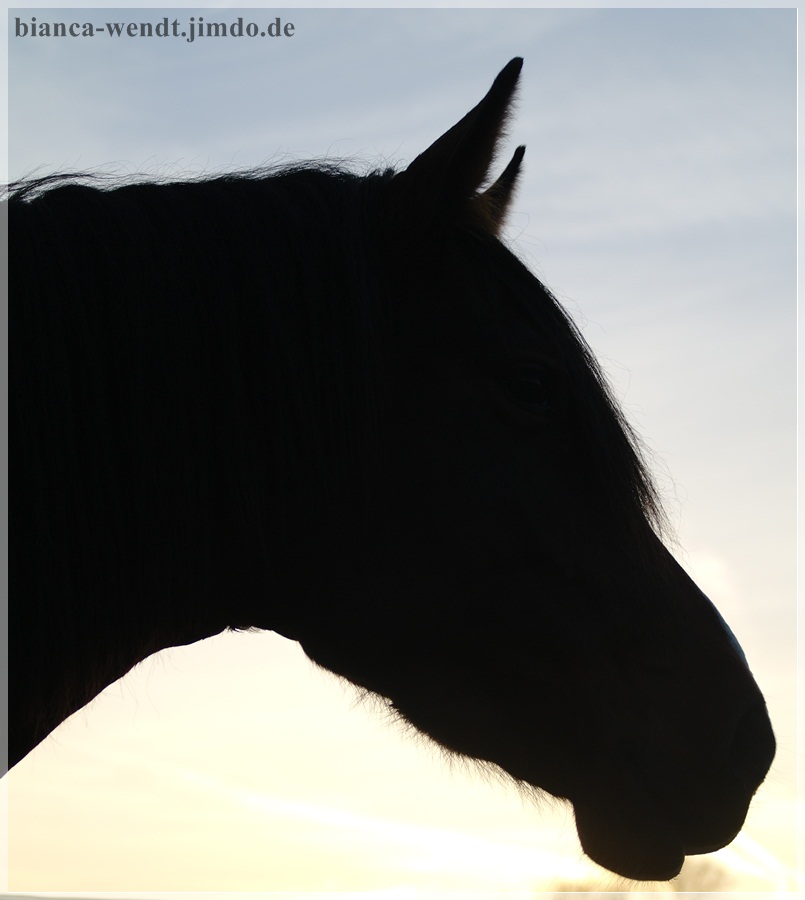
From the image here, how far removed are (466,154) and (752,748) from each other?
157cm

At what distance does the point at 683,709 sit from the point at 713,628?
0.22 metres

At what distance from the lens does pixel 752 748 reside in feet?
7.14

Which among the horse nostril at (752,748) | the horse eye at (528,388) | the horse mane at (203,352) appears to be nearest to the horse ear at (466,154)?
the horse mane at (203,352)

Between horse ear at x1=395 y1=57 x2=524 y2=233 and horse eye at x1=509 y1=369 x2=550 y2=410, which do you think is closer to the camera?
horse ear at x1=395 y1=57 x2=524 y2=233

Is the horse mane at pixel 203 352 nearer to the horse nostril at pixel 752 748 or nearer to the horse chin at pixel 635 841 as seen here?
the horse chin at pixel 635 841

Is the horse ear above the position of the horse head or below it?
above

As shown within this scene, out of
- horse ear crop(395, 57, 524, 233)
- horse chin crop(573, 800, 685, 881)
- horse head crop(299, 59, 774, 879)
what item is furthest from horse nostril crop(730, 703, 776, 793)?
horse ear crop(395, 57, 524, 233)

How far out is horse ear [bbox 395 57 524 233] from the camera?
80.5 inches

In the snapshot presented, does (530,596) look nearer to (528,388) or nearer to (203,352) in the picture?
(528,388)

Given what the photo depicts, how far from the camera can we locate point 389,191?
226cm

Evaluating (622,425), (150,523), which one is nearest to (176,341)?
(150,523)

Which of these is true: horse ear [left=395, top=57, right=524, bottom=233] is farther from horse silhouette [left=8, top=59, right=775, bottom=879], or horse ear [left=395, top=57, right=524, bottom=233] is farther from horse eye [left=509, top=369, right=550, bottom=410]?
horse eye [left=509, top=369, right=550, bottom=410]

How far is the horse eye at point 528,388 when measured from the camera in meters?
2.22

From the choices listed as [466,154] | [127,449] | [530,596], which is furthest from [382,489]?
[466,154]
